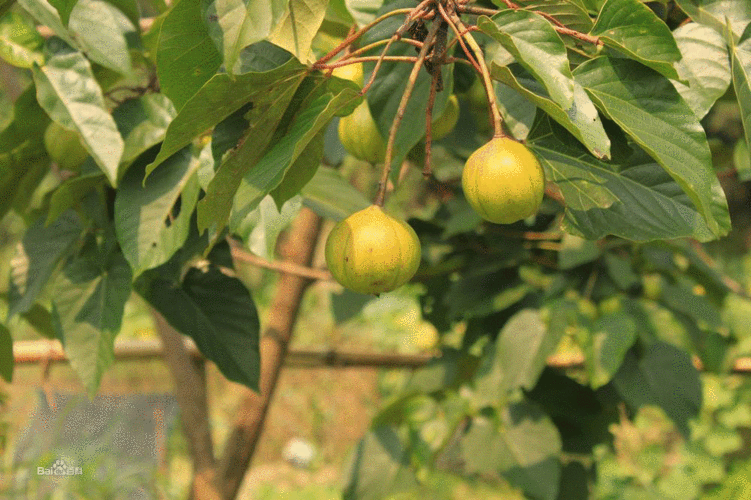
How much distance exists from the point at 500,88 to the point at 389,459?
2.66 feet

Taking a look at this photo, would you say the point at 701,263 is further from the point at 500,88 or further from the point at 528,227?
the point at 500,88

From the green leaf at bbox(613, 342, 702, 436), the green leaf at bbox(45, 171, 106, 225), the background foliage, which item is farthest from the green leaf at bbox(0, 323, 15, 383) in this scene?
the green leaf at bbox(613, 342, 702, 436)

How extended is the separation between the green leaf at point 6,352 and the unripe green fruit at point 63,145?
189 millimetres

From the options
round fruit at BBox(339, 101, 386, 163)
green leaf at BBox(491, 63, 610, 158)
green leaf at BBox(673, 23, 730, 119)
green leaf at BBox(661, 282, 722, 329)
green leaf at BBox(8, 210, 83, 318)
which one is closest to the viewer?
green leaf at BBox(491, 63, 610, 158)

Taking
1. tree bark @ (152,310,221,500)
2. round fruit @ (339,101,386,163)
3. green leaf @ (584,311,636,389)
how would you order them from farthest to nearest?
tree bark @ (152,310,221,500) < green leaf @ (584,311,636,389) < round fruit @ (339,101,386,163)

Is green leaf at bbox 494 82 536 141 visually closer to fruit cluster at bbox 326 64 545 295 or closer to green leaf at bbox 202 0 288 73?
→ fruit cluster at bbox 326 64 545 295

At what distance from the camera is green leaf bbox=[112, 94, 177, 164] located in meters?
0.71

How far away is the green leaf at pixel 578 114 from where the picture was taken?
0.47 m

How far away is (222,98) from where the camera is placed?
53 centimetres

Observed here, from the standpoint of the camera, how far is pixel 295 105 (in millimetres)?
579

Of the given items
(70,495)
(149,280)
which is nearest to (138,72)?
(149,280)

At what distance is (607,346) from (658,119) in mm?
580

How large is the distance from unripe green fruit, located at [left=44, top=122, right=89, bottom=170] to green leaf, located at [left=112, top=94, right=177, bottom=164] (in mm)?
53

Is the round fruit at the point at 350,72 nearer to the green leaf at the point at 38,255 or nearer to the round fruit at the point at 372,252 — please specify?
the round fruit at the point at 372,252
